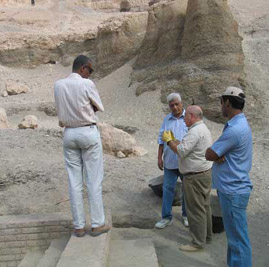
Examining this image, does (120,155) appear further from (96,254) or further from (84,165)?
(96,254)

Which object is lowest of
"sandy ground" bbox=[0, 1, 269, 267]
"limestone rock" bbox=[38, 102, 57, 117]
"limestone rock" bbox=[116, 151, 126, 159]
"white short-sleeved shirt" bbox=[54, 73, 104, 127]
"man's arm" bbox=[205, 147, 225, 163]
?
"limestone rock" bbox=[38, 102, 57, 117]

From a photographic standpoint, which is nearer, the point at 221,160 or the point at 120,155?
the point at 221,160

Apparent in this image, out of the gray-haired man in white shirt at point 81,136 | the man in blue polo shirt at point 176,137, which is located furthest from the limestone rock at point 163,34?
the gray-haired man in white shirt at point 81,136

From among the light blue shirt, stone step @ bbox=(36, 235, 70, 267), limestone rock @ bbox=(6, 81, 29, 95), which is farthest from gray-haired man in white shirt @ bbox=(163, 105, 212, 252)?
limestone rock @ bbox=(6, 81, 29, 95)

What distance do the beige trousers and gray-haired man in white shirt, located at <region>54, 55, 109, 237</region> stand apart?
0.95 meters

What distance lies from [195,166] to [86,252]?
143cm

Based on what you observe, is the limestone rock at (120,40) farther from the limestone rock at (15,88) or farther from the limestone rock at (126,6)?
the limestone rock at (126,6)

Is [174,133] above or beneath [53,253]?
above

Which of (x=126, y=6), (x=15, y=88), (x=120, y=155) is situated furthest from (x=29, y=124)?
(x=126, y=6)

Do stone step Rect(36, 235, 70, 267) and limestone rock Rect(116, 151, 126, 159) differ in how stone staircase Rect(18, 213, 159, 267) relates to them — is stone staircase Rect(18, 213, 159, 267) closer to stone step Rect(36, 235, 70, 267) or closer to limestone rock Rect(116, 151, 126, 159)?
stone step Rect(36, 235, 70, 267)

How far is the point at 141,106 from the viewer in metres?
12.4

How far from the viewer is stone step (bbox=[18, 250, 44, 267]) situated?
424cm

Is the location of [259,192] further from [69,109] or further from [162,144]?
[69,109]

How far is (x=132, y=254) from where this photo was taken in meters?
3.89
